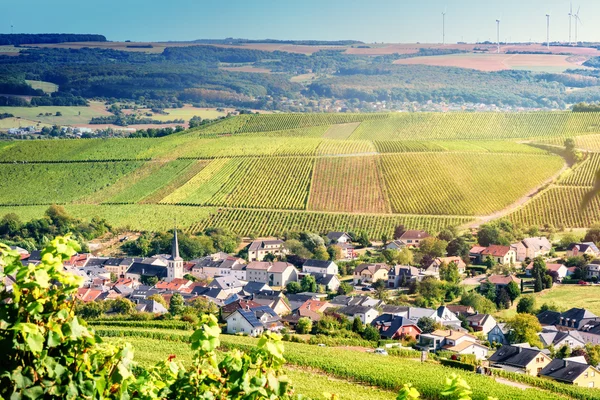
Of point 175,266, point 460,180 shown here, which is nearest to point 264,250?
point 175,266

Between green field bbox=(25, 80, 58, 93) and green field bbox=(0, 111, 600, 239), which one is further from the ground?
green field bbox=(25, 80, 58, 93)

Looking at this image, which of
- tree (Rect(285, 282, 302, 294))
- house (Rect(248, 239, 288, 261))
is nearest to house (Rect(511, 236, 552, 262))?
house (Rect(248, 239, 288, 261))

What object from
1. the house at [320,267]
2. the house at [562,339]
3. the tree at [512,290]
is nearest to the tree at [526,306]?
the tree at [512,290]

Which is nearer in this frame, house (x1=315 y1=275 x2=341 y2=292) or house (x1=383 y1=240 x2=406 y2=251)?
house (x1=315 y1=275 x2=341 y2=292)

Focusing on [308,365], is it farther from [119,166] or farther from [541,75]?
[541,75]

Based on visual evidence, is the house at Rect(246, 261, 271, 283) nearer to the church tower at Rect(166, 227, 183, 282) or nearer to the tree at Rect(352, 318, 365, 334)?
the church tower at Rect(166, 227, 183, 282)

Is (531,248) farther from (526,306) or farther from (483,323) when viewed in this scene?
(483,323)
